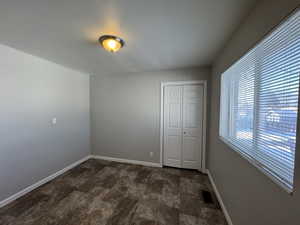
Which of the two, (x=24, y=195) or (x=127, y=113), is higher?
(x=127, y=113)

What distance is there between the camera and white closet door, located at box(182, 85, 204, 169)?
2984mm

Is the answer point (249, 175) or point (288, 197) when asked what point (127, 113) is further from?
point (288, 197)

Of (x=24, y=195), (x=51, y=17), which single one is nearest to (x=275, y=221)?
(x=51, y=17)

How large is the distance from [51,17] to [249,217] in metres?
2.79

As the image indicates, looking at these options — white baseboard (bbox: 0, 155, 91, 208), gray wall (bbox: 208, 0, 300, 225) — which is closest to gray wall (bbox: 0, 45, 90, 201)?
white baseboard (bbox: 0, 155, 91, 208)

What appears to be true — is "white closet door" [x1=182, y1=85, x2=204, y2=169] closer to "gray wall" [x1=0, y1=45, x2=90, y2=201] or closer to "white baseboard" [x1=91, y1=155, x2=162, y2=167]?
"white baseboard" [x1=91, y1=155, x2=162, y2=167]

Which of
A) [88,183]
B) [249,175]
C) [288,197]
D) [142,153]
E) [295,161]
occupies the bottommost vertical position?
[88,183]

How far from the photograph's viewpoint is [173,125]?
10.4ft

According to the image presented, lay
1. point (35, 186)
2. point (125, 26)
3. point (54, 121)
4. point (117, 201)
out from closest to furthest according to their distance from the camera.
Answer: point (125, 26)
point (117, 201)
point (35, 186)
point (54, 121)

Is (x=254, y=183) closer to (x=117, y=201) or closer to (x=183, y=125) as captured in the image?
(x=117, y=201)

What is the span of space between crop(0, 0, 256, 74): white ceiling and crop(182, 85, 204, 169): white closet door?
2.91ft

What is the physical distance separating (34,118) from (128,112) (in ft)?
6.21

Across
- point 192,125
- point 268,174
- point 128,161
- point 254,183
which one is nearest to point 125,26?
point 268,174

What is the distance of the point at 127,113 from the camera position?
3.42 meters
